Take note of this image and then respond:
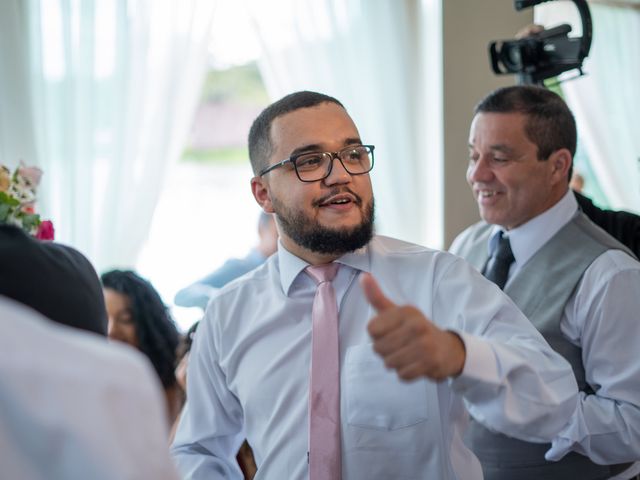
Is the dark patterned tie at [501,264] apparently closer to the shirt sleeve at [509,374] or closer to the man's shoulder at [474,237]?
the man's shoulder at [474,237]

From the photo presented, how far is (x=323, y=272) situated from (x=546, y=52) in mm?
1301

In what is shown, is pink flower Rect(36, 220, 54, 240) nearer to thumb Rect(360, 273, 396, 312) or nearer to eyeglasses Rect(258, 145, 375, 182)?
eyeglasses Rect(258, 145, 375, 182)

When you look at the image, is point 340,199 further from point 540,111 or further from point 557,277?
point 540,111

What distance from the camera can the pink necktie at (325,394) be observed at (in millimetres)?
1438

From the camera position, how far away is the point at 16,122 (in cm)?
353

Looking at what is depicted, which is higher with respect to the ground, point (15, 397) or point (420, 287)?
point (15, 397)

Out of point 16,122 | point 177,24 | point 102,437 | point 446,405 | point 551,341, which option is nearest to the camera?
point 102,437

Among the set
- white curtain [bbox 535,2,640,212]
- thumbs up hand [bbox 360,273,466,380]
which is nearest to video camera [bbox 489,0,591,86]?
thumbs up hand [bbox 360,273,466,380]

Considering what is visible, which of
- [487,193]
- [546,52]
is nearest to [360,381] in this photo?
[487,193]

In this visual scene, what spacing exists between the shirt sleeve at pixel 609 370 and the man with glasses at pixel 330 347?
0.35 metres

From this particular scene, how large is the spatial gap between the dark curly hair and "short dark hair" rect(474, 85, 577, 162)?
1564mm

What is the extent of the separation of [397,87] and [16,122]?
2039mm

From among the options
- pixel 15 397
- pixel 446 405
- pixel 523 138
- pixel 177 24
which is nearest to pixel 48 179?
pixel 177 24

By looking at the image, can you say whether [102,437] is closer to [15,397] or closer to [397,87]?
[15,397]
